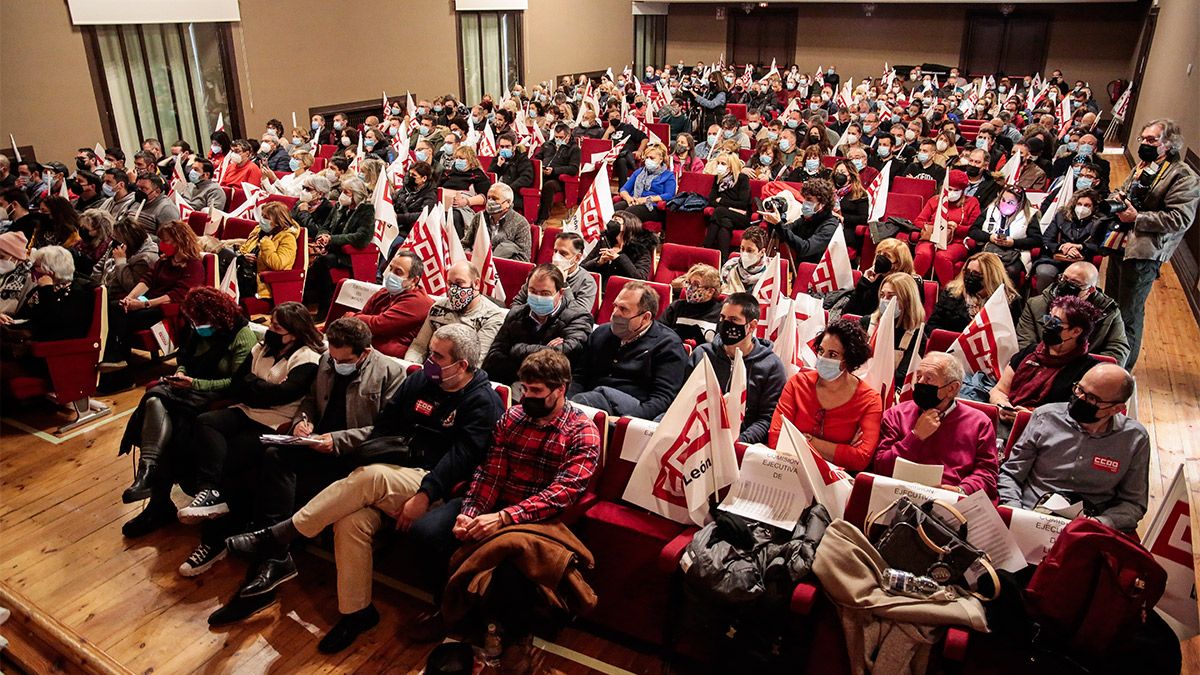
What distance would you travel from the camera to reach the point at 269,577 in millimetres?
3143

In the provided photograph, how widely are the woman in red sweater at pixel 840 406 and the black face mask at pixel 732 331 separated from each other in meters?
0.35

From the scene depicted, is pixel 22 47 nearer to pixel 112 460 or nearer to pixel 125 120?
pixel 125 120

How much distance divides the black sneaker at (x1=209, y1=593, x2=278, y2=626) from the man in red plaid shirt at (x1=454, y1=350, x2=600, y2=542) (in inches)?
39.5

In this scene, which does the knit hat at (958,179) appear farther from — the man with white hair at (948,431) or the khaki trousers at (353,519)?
the khaki trousers at (353,519)

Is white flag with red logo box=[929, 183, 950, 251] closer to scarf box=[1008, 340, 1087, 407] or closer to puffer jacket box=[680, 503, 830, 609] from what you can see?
scarf box=[1008, 340, 1087, 407]

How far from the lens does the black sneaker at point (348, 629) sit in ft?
9.55

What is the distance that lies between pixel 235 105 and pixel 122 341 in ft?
25.9

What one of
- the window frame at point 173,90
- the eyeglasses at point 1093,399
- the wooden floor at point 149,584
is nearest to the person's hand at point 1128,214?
the wooden floor at point 149,584

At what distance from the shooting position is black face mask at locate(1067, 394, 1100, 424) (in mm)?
2720

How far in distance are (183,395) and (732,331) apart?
2.54 metres

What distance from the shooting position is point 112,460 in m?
4.23

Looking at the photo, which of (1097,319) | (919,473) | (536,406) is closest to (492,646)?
(536,406)

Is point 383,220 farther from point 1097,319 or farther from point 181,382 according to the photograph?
point 1097,319

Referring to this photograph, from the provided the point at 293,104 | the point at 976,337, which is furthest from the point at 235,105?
the point at 976,337
